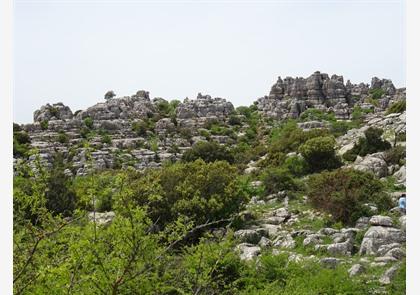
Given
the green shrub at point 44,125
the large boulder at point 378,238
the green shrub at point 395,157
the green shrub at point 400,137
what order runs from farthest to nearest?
the green shrub at point 44,125 → the green shrub at point 400,137 → the green shrub at point 395,157 → the large boulder at point 378,238

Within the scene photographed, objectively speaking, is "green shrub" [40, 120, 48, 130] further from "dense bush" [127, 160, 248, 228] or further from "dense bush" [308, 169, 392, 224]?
"dense bush" [308, 169, 392, 224]

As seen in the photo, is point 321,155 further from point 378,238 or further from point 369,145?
point 378,238

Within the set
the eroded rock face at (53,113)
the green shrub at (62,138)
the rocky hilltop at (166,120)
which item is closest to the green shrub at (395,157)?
the rocky hilltop at (166,120)

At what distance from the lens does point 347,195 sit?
15570 millimetres

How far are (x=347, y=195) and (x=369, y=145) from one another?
10119 mm

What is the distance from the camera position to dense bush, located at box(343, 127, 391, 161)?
24.4m

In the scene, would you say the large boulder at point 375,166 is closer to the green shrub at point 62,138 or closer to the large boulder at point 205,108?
the green shrub at point 62,138

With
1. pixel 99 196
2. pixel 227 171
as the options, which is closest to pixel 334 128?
pixel 227 171

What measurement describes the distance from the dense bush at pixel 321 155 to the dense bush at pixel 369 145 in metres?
0.79

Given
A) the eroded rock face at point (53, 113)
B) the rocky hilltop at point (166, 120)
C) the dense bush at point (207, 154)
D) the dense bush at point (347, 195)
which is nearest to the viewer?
the dense bush at point (347, 195)

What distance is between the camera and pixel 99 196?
4727mm

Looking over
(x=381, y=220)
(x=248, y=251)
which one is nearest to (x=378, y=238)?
(x=381, y=220)

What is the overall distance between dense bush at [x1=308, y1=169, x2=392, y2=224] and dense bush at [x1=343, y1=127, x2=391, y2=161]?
6873 millimetres

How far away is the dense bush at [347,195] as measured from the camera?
15414 mm
